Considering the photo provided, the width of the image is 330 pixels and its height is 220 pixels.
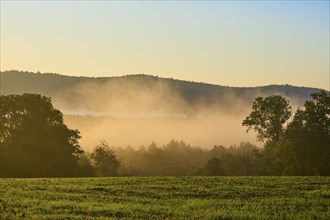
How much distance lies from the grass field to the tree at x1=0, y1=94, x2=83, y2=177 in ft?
112

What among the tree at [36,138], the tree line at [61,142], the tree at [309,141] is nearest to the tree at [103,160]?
the tree line at [61,142]

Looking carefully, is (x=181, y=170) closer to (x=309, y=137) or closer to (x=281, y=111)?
(x=281, y=111)

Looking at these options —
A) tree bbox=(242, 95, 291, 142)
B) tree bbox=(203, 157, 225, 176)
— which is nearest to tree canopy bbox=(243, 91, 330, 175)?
tree bbox=(242, 95, 291, 142)

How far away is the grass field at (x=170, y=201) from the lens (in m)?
27.3

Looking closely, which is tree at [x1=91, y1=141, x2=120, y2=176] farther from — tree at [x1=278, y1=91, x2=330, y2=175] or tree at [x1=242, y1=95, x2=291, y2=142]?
tree at [x1=278, y1=91, x2=330, y2=175]

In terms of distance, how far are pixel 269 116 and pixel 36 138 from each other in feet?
138

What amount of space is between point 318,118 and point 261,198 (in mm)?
55325

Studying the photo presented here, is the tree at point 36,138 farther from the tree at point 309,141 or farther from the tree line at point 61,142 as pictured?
the tree at point 309,141

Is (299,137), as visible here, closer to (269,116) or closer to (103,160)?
(269,116)

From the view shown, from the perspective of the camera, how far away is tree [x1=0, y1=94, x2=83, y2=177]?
7950 cm

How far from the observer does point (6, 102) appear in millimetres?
87250

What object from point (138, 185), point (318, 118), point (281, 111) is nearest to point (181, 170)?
point (281, 111)

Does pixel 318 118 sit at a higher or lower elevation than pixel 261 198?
higher

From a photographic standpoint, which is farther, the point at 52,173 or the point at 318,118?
the point at 318,118
